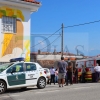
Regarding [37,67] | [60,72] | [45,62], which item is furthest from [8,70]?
[45,62]

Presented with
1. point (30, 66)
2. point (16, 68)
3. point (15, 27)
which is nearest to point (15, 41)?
point (15, 27)

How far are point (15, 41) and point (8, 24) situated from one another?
142 cm

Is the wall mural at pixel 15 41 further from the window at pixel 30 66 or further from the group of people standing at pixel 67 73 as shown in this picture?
the window at pixel 30 66

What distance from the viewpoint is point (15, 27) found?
18.4m

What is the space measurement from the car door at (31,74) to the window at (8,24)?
231 inches

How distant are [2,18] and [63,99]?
1028 cm

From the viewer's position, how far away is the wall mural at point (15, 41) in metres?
17.7

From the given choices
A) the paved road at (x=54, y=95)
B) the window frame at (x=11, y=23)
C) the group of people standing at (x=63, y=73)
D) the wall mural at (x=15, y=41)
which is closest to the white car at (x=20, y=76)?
the paved road at (x=54, y=95)

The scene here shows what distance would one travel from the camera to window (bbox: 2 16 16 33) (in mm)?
17844

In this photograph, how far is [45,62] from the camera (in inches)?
1350

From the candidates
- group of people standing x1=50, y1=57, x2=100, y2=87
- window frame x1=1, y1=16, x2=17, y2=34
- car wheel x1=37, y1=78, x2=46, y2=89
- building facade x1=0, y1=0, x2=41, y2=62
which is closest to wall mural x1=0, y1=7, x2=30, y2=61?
building facade x1=0, y1=0, x2=41, y2=62

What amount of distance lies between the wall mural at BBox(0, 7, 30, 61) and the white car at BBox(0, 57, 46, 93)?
17.5 ft

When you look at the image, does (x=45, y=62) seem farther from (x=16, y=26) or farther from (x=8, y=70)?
(x=8, y=70)

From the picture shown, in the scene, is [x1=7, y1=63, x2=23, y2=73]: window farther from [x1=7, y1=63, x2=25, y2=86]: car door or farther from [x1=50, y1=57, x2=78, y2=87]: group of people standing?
[x1=50, y1=57, x2=78, y2=87]: group of people standing
